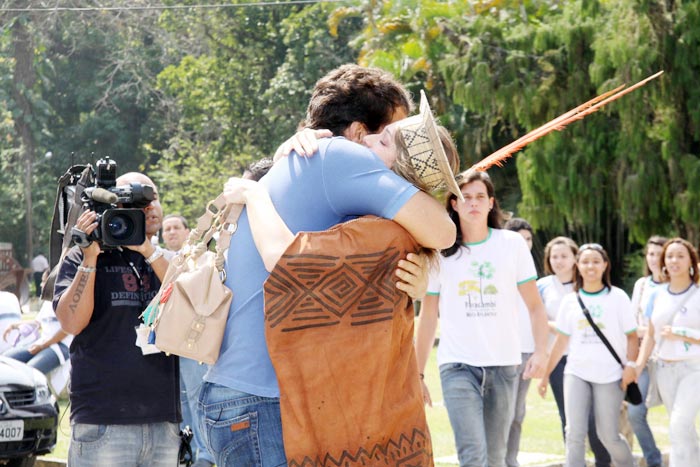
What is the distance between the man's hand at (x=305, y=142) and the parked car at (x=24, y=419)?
18.0 feet

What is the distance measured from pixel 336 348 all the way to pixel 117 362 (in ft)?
7.25

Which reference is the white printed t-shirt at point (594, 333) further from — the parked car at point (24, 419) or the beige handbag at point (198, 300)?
the beige handbag at point (198, 300)

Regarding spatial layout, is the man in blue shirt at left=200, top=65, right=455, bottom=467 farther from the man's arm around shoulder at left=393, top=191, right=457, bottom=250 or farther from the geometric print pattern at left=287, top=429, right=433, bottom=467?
the geometric print pattern at left=287, top=429, right=433, bottom=467

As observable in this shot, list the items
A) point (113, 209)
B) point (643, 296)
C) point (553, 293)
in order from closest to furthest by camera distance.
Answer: point (113, 209) < point (643, 296) < point (553, 293)

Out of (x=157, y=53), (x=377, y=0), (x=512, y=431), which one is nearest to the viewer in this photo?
(x=512, y=431)

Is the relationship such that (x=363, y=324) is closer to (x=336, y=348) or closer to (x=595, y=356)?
(x=336, y=348)

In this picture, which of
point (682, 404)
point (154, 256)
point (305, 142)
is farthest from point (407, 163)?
point (682, 404)

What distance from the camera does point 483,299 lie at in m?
7.09

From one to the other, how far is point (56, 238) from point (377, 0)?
2245cm

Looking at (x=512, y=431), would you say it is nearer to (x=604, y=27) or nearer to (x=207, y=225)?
(x=207, y=225)

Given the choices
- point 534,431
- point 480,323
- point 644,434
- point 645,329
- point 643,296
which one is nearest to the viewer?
point 480,323

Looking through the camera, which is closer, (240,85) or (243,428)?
(243,428)

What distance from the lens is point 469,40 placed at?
23047 mm

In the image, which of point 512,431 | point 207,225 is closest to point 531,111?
point 512,431
